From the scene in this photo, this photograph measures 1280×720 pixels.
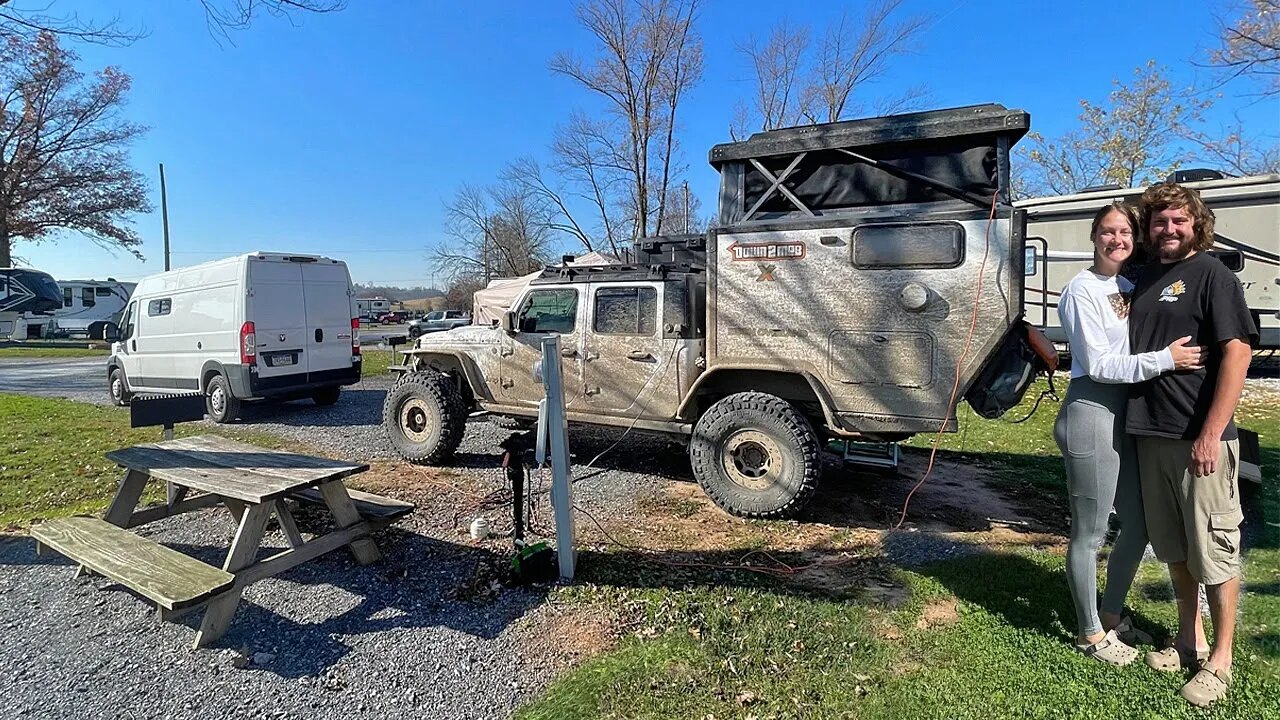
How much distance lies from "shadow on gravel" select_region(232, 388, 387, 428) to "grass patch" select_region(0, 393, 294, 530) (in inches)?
29.6

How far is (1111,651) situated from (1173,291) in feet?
4.97

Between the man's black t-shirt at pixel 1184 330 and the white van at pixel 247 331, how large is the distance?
9300 mm

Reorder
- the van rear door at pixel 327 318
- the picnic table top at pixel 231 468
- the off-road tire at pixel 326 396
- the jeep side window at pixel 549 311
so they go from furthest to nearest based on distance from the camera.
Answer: the off-road tire at pixel 326 396
the van rear door at pixel 327 318
the jeep side window at pixel 549 311
the picnic table top at pixel 231 468

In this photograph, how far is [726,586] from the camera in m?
3.37

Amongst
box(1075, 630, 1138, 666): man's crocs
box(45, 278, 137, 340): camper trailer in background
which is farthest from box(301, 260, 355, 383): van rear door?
box(45, 278, 137, 340): camper trailer in background

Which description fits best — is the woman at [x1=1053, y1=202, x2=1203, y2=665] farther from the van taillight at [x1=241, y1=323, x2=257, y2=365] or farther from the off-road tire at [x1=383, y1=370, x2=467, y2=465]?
the van taillight at [x1=241, y1=323, x2=257, y2=365]

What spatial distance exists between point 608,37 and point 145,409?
1827cm

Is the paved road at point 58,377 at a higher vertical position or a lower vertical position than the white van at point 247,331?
lower

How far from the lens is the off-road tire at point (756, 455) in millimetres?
4320

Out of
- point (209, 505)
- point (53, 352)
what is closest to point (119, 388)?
point (209, 505)

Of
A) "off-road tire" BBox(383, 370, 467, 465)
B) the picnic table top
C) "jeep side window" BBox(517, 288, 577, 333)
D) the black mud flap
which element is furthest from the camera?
"off-road tire" BBox(383, 370, 467, 465)

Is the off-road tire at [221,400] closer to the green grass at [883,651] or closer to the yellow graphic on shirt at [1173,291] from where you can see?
the green grass at [883,651]

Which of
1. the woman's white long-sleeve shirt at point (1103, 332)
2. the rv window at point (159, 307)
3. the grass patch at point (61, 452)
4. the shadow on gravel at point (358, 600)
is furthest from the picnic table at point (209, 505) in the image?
the rv window at point (159, 307)

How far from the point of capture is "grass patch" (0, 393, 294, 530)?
496 centimetres
